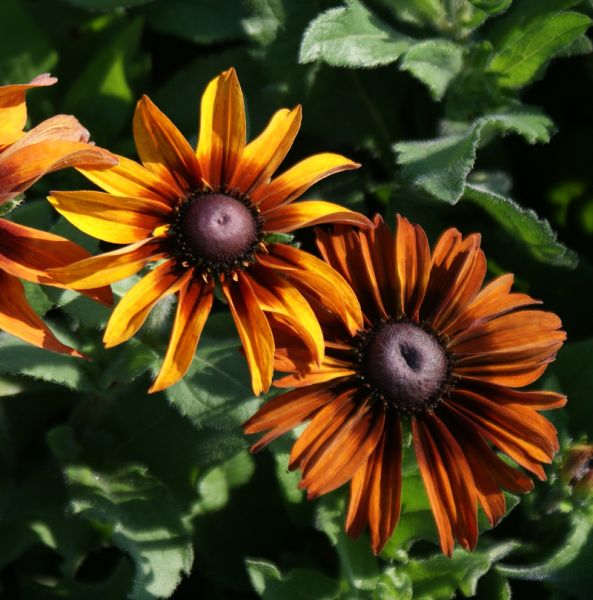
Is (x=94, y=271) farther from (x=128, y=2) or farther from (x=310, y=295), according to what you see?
(x=128, y=2)

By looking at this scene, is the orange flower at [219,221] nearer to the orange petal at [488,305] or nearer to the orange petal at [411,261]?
the orange petal at [411,261]

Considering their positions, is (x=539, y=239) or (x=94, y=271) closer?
(x=94, y=271)

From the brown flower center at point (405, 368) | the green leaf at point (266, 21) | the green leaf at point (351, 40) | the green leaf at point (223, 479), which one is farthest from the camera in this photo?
the green leaf at point (266, 21)

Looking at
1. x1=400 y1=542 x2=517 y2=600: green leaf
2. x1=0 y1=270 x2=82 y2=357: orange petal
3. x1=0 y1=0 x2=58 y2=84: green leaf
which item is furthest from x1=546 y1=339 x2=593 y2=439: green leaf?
x1=0 y1=0 x2=58 y2=84: green leaf

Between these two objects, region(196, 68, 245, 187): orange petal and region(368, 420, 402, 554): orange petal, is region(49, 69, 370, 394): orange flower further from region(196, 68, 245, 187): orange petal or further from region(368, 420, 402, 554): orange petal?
region(368, 420, 402, 554): orange petal

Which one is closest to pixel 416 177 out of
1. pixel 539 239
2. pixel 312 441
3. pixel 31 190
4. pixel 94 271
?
pixel 539 239

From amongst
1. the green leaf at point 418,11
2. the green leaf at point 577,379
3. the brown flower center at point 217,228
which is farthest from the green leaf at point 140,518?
Result: the green leaf at point 418,11
